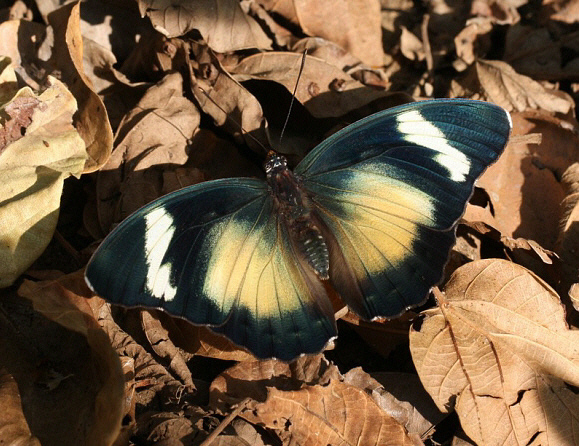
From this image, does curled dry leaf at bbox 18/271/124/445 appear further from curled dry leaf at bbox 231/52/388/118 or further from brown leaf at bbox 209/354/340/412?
curled dry leaf at bbox 231/52/388/118

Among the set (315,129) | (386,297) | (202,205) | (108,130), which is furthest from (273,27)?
(386,297)

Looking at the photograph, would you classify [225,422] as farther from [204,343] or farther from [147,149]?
[147,149]

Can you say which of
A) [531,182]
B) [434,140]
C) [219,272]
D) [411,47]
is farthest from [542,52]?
[219,272]

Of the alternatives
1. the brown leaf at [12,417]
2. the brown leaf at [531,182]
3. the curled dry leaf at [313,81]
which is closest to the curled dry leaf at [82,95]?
the curled dry leaf at [313,81]

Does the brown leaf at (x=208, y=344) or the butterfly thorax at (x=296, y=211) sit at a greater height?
the butterfly thorax at (x=296, y=211)

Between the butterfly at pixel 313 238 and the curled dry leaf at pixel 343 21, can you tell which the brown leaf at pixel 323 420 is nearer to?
the butterfly at pixel 313 238

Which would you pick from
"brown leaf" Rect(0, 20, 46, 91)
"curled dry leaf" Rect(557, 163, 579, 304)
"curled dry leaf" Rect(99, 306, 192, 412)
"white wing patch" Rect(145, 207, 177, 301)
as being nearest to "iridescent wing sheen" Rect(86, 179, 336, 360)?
"white wing patch" Rect(145, 207, 177, 301)

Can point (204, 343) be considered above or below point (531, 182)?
below
